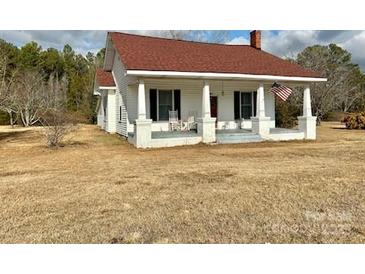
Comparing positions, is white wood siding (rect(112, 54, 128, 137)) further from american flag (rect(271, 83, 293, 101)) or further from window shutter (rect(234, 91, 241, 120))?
american flag (rect(271, 83, 293, 101))

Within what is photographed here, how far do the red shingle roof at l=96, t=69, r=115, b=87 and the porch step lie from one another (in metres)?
8.06

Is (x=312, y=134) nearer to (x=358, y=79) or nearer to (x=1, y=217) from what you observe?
(x=1, y=217)

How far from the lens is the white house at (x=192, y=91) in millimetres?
13953

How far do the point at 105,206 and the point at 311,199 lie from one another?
3521 mm

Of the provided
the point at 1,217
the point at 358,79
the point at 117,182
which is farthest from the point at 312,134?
the point at 358,79

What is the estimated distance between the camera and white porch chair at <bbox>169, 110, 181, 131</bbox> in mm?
16312

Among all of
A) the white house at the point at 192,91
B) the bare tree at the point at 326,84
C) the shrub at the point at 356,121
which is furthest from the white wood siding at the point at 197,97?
the bare tree at the point at 326,84

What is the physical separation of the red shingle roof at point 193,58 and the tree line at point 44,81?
752 centimetres

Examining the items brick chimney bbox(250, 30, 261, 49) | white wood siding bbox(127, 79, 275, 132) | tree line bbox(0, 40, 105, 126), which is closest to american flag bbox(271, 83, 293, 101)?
white wood siding bbox(127, 79, 275, 132)

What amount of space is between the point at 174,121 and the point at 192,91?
1.88 m

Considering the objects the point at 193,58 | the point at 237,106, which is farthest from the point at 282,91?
the point at 193,58

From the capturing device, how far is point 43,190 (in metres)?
6.57

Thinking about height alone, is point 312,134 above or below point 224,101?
below
